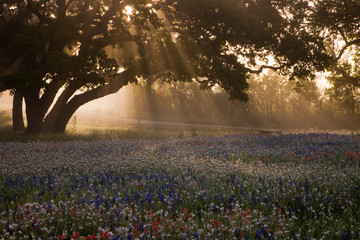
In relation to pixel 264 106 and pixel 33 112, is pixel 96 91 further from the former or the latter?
pixel 264 106

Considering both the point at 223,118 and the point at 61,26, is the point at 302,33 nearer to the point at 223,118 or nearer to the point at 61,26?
the point at 61,26

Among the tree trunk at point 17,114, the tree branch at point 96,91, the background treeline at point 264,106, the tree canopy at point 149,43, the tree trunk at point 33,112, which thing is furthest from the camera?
the background treeline at point 264,106

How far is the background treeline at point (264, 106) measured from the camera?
37.0 meters

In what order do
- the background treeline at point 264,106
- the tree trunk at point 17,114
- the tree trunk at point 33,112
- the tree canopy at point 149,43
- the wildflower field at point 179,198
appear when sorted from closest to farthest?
1. the wildflower field at point 179,198
2. the tree canopy at point 149,43
3. the tree trunk at point 33,112
4. the tree trunk at point 17,114
5. the background treeline at point 264,106

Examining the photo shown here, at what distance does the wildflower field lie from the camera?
4355 millimetres

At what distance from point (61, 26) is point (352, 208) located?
15.2 metres

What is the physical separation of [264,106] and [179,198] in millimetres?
37057

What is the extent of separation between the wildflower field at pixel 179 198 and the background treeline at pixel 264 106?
2727 cm

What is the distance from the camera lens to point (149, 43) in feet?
59.6

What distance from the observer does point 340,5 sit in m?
18.2

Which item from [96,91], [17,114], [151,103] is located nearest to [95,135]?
[96,91]

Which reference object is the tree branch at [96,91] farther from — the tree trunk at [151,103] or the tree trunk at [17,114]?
the tree trunk at [151,103]

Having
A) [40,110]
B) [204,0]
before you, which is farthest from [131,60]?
[40,110]

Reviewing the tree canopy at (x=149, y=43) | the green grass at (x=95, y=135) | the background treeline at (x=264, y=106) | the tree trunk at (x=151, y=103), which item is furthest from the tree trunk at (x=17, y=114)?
the tree trunk at (x=151, y=103)
